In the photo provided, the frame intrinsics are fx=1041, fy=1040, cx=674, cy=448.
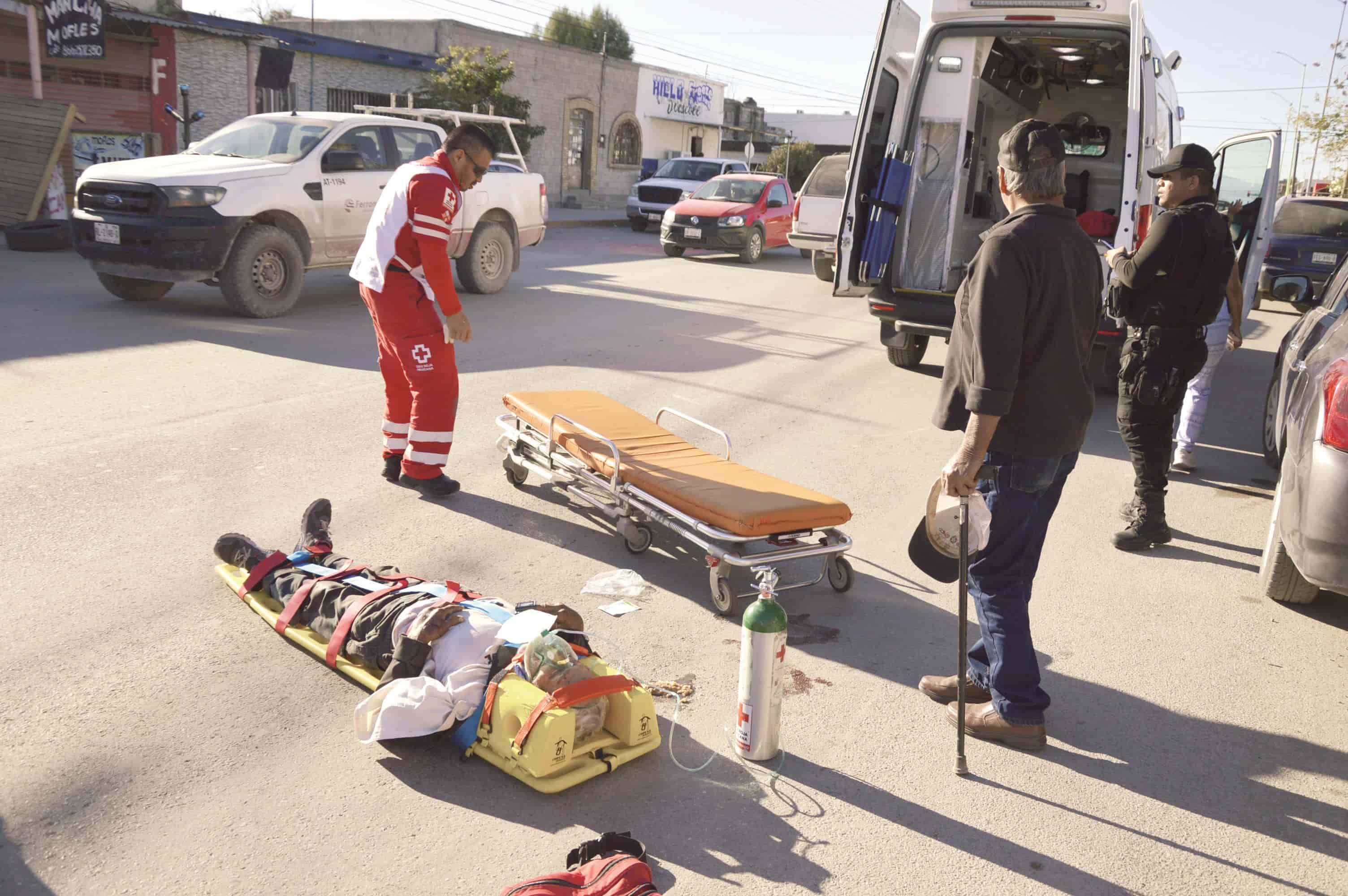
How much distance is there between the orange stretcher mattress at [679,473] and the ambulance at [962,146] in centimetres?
316

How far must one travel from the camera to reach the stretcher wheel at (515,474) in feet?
19.7

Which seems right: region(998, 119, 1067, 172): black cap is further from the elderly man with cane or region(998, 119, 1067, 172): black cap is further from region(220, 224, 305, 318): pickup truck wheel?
region(220, 224, 305, 318): pickup truck wheel

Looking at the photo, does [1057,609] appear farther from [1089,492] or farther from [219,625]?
[219,625]

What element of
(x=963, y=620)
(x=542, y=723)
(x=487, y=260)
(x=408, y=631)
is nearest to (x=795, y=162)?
(x=487, y=260)

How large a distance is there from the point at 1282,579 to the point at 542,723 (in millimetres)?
3800

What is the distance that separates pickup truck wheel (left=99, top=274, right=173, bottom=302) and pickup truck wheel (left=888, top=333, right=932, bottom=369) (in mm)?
7309

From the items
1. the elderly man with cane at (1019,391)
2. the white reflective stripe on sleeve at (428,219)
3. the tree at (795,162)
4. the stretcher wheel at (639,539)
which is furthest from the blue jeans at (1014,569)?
the tree at (795,162)

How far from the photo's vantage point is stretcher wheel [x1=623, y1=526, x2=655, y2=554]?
16.6 ft

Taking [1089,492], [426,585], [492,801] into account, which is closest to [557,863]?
[492,801]

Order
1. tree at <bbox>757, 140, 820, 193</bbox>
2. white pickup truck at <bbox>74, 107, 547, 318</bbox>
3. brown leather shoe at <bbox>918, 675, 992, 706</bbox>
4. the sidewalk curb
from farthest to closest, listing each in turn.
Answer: tree at <bbox>757, 140, 820, 193</bbox> < the sidewalk curb < white pickup truck at <bbox>74, 107, 547, 318</bbox> < brown leather shoe at <bbox>918, 675, 992, 706</bbox>

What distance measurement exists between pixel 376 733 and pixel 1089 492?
5.07 meters

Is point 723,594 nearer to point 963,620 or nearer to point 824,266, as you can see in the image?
point 963,620

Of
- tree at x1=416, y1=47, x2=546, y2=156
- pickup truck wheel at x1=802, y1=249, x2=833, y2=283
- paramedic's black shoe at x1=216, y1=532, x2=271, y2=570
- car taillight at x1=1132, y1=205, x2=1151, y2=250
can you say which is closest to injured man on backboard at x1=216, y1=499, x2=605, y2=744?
paramedic's black shoe at x1=216, y1=532, x2=271, y2=570

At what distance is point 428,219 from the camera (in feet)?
17.8
